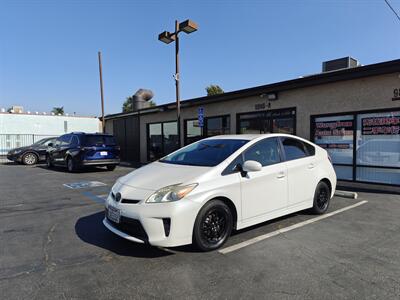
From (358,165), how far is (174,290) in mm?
7407

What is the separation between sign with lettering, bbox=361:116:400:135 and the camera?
25.0ft

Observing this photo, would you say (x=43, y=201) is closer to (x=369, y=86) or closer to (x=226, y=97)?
(x=226, y=97)

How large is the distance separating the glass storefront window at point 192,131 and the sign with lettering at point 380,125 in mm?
7058

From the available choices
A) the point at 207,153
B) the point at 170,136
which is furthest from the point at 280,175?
the point at 170,136

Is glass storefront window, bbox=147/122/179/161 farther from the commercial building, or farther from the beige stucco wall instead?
the beige stucco wall

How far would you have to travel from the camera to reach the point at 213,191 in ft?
12.4

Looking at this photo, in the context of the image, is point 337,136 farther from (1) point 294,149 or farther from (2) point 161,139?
(2) point 161,139

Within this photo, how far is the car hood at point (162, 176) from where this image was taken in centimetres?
375

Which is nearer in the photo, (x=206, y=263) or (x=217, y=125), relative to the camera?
(x=206, y=263)

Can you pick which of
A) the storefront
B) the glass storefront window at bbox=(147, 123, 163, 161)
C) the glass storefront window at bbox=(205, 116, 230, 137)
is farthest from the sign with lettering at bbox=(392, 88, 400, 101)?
the glass storefront window at bbox=(147, 123, 163, 161)

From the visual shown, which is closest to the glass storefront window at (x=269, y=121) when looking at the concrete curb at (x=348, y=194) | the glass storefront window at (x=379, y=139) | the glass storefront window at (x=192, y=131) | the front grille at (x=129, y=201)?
Result: the glass storefront window at (x=379, y=139)

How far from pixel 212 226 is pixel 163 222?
2.37 feet

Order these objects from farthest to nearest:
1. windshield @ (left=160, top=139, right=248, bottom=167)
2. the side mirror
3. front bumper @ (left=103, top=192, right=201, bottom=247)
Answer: windshield @ (left=160, top=139, right=248, bottom=167) < the side mirror < front bumper @ (left=103, top=192, right=201, bottom=247)

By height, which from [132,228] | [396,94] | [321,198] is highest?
[396,94]
